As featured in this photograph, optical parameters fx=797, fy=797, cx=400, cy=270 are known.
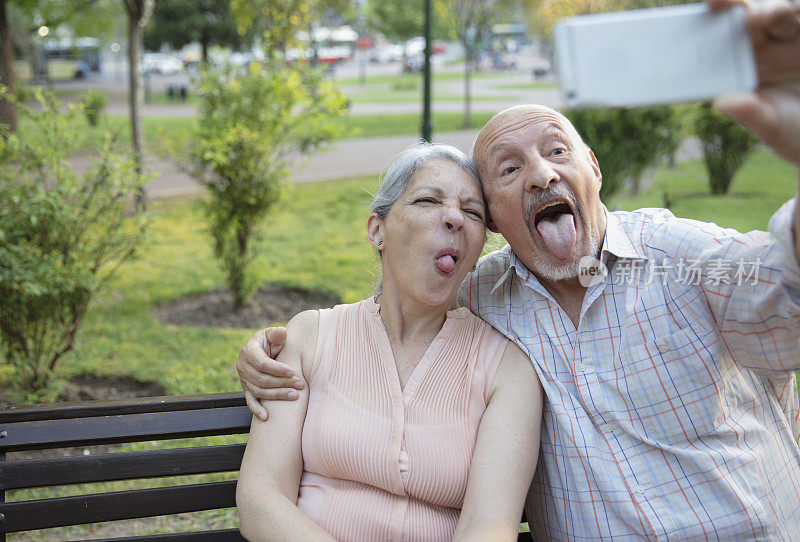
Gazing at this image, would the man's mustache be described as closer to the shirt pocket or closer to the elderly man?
the elderly man

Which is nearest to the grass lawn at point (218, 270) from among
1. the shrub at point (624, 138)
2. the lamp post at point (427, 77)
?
the shrub at point (624, 138)

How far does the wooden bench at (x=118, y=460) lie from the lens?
2.54m

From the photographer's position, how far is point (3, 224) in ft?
14.4

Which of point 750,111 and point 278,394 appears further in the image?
point 278,394

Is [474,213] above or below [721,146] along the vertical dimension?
above

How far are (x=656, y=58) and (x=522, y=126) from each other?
1143mm

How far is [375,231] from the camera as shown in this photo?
8.58 ft

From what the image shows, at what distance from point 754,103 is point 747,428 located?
122cm

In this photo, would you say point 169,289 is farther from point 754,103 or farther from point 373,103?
point 373,103

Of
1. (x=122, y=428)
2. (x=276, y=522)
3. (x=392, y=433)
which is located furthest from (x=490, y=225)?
(x=122, y=428)

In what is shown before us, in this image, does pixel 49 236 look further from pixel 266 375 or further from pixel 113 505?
pixel 266 375

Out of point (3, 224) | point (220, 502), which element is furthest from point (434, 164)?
point (3, 224)

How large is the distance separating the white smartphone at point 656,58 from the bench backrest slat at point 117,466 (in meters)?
1.75

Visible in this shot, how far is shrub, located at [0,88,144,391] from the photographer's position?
4.42 m
